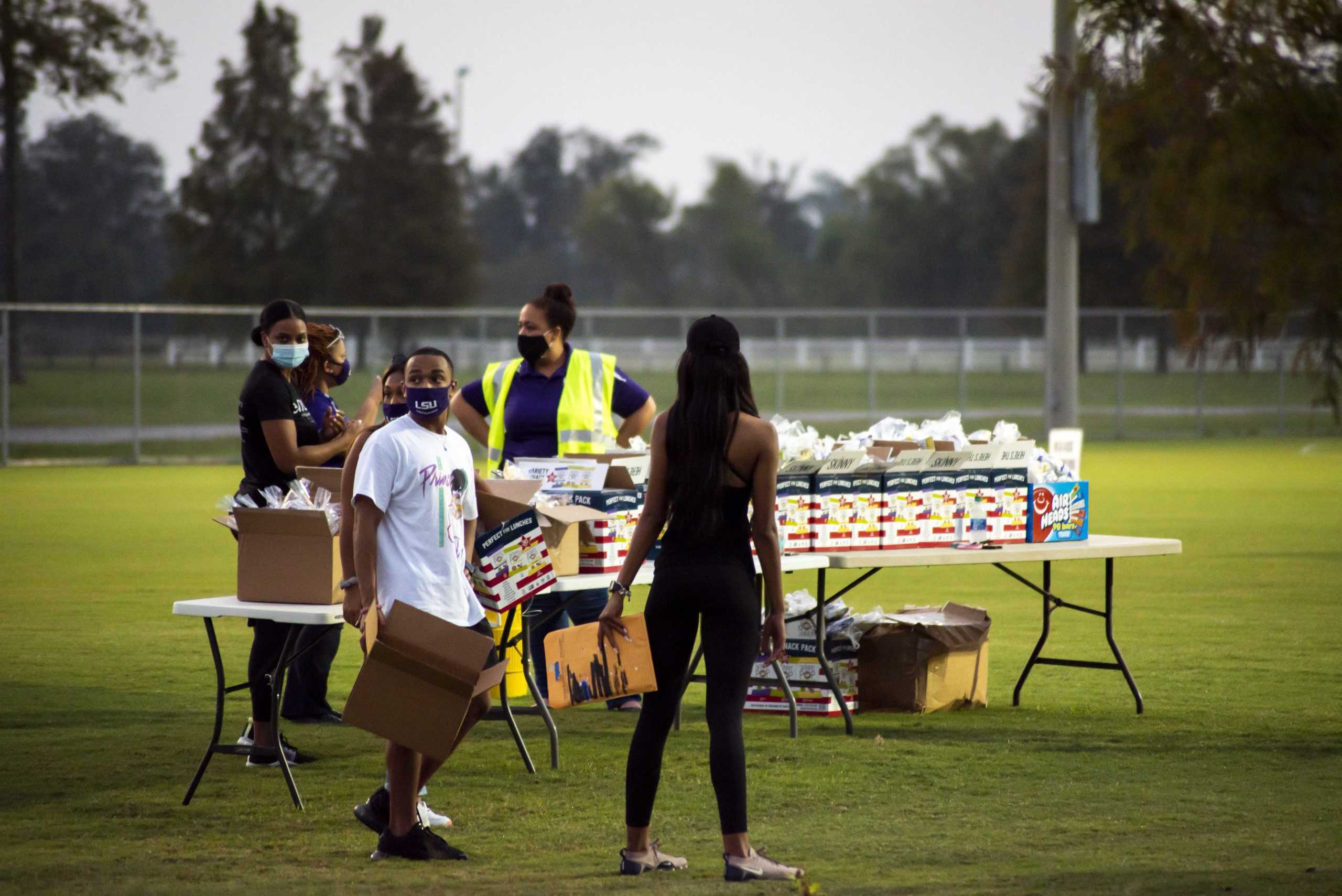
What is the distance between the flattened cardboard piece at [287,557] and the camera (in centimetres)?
611

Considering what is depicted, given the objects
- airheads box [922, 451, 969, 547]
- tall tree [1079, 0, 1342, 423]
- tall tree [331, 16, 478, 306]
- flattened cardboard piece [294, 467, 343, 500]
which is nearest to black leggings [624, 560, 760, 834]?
flattened cardboard piece [294, 467, 343, 500]

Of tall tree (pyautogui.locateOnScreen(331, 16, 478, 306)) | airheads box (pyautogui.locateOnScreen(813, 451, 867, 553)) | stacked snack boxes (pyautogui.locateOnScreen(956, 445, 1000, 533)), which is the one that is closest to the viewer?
airheads box (pyautogui.locateOnScreen(813, 451, 867, 553))

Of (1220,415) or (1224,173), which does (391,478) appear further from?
(1220,415)

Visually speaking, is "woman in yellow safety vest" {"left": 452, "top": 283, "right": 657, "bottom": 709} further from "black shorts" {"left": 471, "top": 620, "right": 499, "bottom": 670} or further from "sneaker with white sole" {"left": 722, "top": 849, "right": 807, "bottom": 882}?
"sneaker with white sole" {"left": 722, "top": 849, "right": 807, "bottom": 882}

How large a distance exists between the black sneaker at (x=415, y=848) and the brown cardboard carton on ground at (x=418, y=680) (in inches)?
12.4

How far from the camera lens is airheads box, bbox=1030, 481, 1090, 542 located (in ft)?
25.7

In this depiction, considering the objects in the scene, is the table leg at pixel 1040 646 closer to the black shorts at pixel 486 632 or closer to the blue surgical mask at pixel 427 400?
the black shorts at pixel 486 632

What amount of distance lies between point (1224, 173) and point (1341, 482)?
21.4 metres

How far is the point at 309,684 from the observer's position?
313 inches

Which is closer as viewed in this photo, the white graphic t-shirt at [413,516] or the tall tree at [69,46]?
the white graphic t-shirt at [413,516]

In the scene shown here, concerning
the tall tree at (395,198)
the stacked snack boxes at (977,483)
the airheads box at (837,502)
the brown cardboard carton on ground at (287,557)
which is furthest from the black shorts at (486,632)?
the tall tree at (395,198)

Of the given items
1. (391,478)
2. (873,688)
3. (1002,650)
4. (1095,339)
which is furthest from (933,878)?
(1095,339)

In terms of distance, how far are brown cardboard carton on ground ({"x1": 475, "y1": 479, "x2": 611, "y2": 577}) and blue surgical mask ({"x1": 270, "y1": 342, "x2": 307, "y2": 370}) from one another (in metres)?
0.90

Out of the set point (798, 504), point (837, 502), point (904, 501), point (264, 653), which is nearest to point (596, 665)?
point (264, 653)
